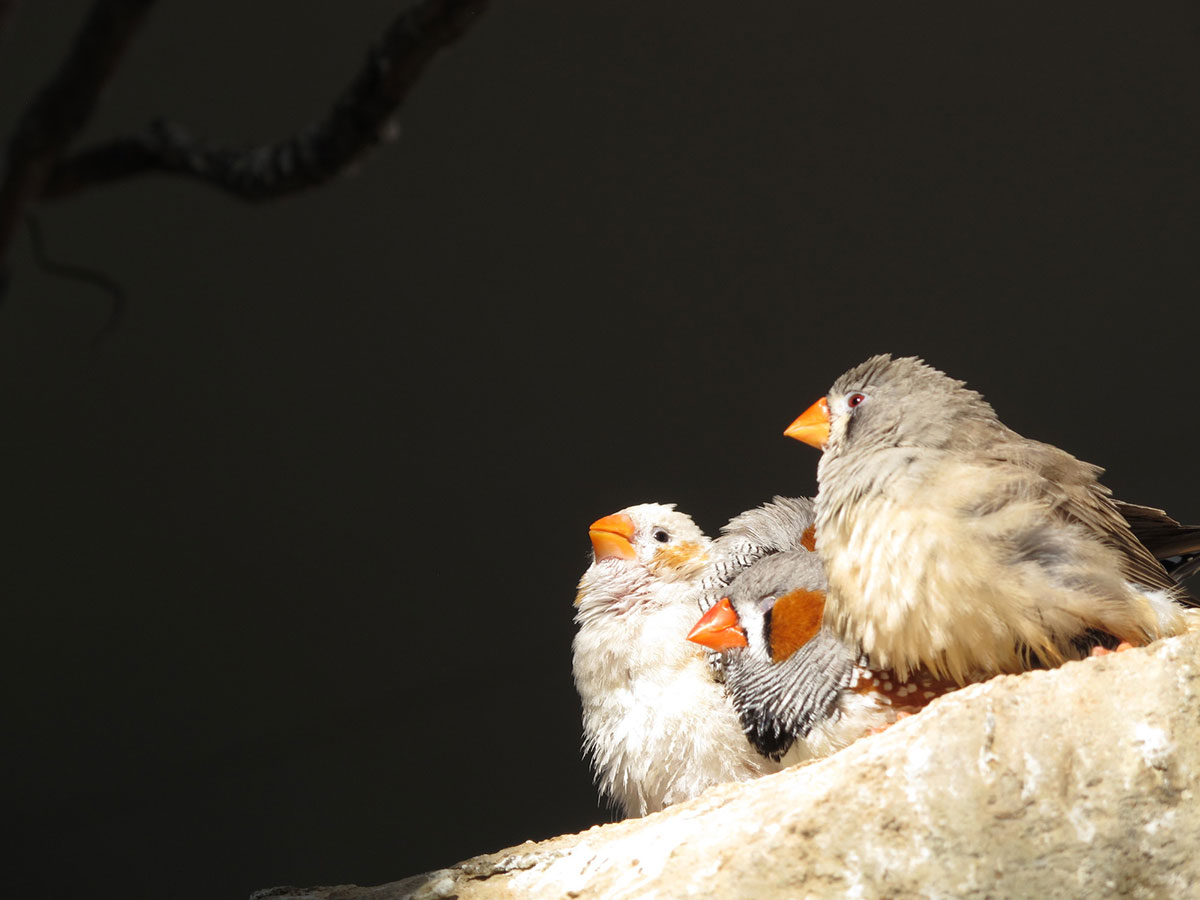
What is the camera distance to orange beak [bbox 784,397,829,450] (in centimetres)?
210

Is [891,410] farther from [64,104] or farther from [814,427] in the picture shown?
[64,104]

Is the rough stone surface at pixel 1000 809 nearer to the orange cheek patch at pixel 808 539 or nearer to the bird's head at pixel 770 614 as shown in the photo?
the bird's head at pixel 770 614

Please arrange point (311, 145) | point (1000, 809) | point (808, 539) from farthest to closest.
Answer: point (808, 539)
point (1000, 809)
point (311, 145)

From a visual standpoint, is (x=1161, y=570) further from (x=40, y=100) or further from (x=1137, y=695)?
(x=40, y=100)

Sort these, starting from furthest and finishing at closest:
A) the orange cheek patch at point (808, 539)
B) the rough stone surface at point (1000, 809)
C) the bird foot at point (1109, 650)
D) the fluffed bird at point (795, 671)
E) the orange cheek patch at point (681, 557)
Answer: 1. the orange cheek patch at point (681, 557)
2. the orange cheek patch at point (808, 539)
3. the fluffed bird at point (795, 671)
4. the bird foot at point (1109, 650)
5. the rough stone surface at point (1000, 809)

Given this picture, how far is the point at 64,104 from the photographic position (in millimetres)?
731

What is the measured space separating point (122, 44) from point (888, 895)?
4.45 ft

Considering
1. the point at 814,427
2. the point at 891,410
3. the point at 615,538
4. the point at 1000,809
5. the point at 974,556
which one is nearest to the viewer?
the point at 1000,809

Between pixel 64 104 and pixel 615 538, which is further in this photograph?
pixel 615 538

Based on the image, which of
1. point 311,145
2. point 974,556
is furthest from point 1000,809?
point 311,145

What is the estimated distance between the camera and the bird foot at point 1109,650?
1695mm

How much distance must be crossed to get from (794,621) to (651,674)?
0.34 meters

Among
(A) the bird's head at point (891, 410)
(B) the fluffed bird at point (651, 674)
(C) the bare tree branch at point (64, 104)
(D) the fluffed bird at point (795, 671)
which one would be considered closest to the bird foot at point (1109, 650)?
(D) the fluffed bird at point (795, 671)

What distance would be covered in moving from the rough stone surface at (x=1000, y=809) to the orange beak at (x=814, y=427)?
0.61 meters
